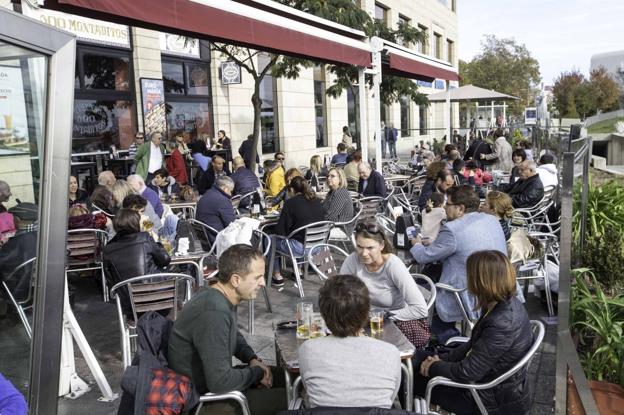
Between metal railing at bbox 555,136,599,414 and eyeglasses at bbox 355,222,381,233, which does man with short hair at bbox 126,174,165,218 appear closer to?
eyeglasses at bbox 355,222,381,233

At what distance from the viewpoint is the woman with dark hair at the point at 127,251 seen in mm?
4152

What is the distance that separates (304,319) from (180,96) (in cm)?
1284

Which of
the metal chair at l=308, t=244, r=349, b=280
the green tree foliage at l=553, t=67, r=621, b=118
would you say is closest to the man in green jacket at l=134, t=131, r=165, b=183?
the metal chair at l=308, t=244, r=349, b=280

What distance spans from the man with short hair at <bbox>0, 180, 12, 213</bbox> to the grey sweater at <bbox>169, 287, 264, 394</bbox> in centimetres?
104

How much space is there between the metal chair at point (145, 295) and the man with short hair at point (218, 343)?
4.01ft

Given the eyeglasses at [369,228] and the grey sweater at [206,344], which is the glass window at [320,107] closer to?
the eyeglasses at [369,228]

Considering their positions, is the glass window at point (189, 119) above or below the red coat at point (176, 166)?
above

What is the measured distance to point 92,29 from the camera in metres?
12.0

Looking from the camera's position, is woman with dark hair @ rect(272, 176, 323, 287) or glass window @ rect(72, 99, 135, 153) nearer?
woman with dark hair @ rect(272, 176, 323, 287)

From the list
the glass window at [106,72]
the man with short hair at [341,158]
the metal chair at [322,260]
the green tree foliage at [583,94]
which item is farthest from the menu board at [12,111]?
the green tree foliage at [583,94]

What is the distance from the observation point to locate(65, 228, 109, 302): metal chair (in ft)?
18.6

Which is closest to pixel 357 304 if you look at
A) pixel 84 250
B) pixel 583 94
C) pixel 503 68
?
pixel 84 250

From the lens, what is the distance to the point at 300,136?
19.8 metres

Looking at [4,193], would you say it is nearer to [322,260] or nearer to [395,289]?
[395,289]
